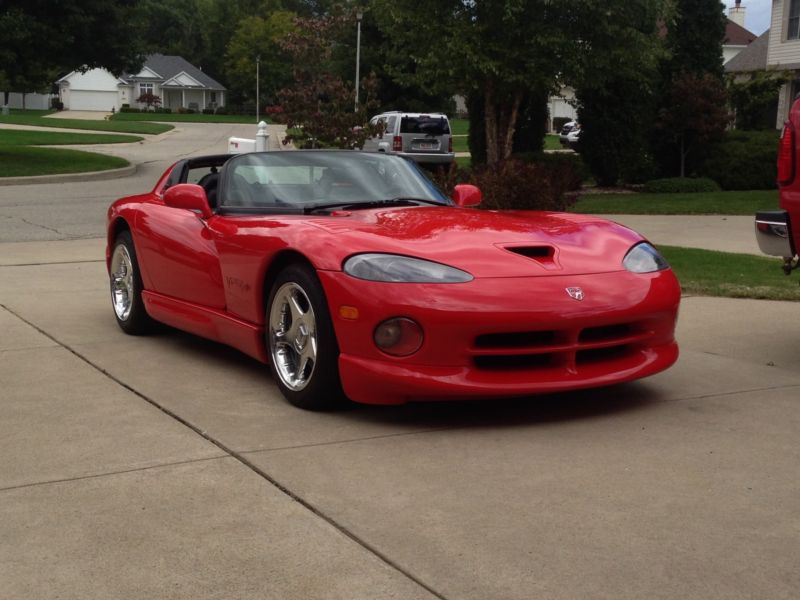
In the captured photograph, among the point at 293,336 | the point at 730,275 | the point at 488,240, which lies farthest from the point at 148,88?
the point at 488,240

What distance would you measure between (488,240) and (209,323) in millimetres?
1746

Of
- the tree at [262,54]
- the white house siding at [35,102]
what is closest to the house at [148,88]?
the white house siding at [35,102]

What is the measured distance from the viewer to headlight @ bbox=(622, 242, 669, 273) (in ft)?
16.9

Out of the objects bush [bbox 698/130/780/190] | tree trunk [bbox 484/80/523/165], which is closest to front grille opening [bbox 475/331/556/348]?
tree trunk [bbox 484/80/523/165]

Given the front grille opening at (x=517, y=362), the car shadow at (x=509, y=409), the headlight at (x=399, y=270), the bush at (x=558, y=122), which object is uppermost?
the bush at (x=558, y=122)

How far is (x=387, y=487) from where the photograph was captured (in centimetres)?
386

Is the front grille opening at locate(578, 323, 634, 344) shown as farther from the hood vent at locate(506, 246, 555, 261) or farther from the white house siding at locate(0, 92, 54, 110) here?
the white house siding at locate(0, 92, 54, 110)

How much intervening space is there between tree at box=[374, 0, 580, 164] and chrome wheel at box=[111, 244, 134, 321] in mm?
13798

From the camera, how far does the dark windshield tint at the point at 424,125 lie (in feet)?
103

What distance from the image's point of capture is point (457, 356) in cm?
459

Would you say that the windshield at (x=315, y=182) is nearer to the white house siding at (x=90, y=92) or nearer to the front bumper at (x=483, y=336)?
the front bumper at (x=483, y=336)

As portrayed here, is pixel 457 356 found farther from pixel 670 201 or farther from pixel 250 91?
pixel 250 91

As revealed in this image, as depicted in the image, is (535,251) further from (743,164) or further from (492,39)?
(743,164)

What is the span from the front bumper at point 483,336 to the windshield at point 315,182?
4.02 feet
